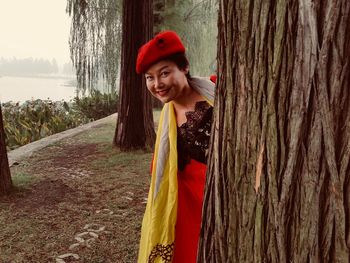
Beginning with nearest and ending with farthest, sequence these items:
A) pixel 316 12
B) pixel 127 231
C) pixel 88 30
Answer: pixel 316 12 → pixel 127 231 → pixel 88 30

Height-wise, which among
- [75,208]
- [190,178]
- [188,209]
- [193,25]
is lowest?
[75,208]

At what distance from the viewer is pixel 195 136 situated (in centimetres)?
197

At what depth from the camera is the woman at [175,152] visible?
72.6 inches

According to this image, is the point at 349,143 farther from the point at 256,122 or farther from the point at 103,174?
the point at 103,174

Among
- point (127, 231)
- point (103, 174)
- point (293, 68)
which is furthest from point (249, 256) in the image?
point (103, 174)

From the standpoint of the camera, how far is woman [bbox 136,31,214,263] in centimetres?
184

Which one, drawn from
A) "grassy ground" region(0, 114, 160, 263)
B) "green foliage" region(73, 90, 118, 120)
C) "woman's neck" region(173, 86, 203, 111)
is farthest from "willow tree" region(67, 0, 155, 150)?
"woman's neck" region(173, 86, 203, 111)

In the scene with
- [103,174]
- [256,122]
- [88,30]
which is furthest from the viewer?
[88,30]

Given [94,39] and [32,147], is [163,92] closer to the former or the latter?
[32,147]

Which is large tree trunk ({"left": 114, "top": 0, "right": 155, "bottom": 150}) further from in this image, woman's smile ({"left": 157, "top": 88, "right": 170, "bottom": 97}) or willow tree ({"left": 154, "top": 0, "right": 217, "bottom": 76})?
willow tree ({"left": 154, "top": 0, "right": 217, "bottom": 76})

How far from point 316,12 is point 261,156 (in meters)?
0.39

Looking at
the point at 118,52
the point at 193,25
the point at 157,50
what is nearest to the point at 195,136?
the point at 157,50

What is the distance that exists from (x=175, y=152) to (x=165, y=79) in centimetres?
36

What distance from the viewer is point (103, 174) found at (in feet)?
15.8
